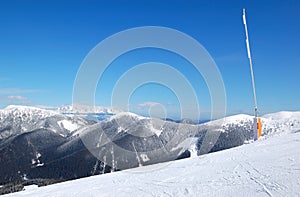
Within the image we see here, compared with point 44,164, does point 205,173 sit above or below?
above

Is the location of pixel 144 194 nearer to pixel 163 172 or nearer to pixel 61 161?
pixel 163 172

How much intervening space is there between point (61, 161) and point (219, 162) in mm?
183474

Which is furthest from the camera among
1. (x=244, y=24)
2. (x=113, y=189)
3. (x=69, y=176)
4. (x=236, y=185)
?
(x=69, y=176)

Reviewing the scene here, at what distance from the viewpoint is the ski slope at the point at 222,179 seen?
891 centimetres

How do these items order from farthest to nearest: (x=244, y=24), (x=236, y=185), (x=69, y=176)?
1. (x=69, y=176)
2. (x=244, y=24)
3. (x=236, y=185)

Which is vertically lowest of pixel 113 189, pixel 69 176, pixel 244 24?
pixel 69 176

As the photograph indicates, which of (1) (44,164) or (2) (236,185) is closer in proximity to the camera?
(2) (236,185)

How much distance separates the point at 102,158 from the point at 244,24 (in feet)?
547

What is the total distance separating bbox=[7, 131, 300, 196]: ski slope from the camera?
891cm

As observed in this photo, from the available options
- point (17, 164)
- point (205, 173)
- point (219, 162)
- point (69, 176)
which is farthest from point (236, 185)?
point (17, 164)

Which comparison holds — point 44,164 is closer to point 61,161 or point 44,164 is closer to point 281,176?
point 61,161

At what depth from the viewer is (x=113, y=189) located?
11.3m

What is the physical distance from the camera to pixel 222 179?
34.2ft

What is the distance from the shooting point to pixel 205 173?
11.8 m
